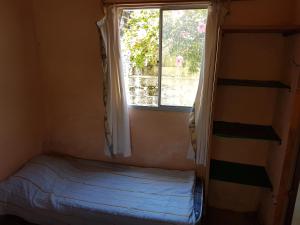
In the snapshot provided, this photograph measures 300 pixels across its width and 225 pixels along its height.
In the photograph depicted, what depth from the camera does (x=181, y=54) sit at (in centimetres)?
221

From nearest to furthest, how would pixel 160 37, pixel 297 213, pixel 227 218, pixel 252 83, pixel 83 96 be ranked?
pixel 297 213 < pixel 252 83 < pixel 160 37 < pixel 227 218 < pixel 83 96

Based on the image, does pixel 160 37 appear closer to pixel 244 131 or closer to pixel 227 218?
pixel 244 131

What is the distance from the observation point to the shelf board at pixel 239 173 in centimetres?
205

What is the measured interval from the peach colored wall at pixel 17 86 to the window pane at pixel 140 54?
1036 mm

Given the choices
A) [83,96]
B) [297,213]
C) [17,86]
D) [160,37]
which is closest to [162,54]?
[160,37]

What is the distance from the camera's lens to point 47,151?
2.84 metres

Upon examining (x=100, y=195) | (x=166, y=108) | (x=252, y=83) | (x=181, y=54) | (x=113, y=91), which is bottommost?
(x=100, y=195)

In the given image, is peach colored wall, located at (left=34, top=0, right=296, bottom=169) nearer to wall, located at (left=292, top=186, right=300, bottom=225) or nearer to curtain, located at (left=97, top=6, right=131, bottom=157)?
curtain, located at (left=97, top=6, right=131, bottom=157)

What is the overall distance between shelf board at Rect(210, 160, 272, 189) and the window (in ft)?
2.24

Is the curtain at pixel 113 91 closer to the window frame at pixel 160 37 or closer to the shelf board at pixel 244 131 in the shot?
the window frame at pixel 160 37

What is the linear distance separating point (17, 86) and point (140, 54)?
4.29ft

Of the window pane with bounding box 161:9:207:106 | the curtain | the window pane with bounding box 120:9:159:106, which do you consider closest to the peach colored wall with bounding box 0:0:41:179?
the curtain

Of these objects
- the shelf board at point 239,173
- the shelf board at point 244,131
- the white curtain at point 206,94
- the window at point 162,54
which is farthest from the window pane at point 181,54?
the shelf board at point 239,173

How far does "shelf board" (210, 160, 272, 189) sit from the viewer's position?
205cm
